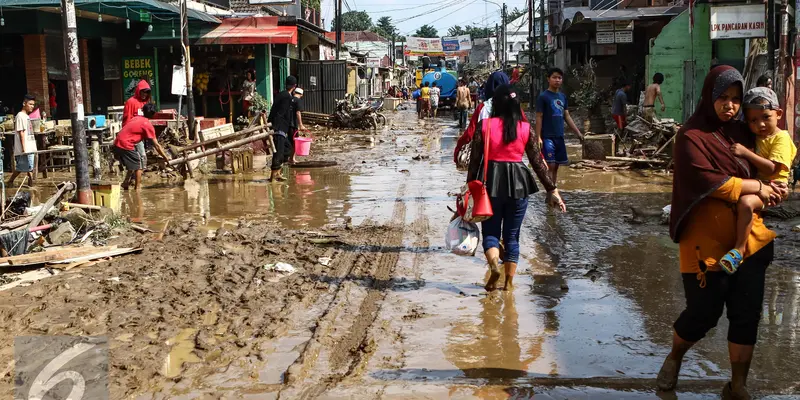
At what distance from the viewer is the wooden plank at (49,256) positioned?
22.7 ft

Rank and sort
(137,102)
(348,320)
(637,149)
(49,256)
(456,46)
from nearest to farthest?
(348,320)
(49,256)
(137,102)
(637,149)
(456,46)

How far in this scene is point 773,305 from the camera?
20.0 feet

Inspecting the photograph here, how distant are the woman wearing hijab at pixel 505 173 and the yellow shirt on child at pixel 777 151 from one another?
91.7 inches

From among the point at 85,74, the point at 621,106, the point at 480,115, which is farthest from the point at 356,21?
the point at 480,115

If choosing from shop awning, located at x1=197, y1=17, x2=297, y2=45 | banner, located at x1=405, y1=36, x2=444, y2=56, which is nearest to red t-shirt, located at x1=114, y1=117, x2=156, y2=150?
shop awning, located at x1=197, y1=17, x2=297, y2=45

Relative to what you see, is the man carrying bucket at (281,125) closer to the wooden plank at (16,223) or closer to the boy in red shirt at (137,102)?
the boy in red shirt at (137,102)

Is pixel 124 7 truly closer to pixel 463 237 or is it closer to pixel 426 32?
pixel 463 237

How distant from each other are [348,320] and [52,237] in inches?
142

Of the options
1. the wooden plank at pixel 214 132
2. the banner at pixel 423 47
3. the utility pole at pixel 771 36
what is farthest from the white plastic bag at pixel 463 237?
the banner at pixel 423 47

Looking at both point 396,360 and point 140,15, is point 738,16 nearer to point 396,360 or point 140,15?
point 140,15

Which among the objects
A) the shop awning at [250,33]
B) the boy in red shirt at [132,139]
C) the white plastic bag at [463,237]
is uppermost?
the shop awning at [250,33]

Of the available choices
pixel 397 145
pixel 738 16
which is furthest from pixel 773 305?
pixel 397 145

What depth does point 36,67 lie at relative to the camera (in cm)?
1925

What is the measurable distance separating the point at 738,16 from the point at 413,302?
46.1 feet
